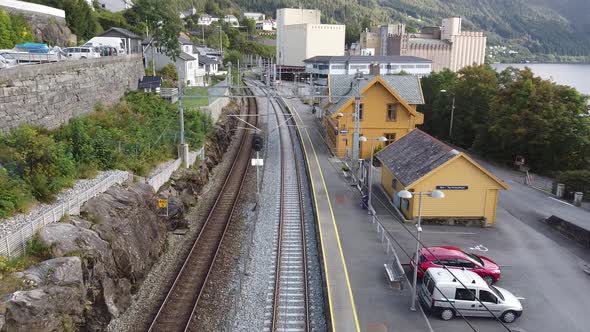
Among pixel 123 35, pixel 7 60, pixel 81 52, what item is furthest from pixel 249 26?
pixel 7 60

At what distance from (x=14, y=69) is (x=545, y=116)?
3565 cm

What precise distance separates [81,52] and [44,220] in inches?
931

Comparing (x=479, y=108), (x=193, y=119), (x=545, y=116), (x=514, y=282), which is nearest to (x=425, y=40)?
(x=479, y=108)

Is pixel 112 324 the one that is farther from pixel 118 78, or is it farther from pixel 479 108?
pixel 479 108

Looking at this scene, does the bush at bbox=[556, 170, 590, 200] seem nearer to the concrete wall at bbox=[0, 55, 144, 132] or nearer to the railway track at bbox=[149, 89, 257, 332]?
the railway track at bbox=[149, 89, 257, 332]

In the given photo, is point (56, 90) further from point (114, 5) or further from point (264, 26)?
point (264, 26)

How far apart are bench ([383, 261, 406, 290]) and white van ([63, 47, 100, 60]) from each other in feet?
86.1

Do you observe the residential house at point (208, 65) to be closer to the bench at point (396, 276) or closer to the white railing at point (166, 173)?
the white railing at point (166, 173)

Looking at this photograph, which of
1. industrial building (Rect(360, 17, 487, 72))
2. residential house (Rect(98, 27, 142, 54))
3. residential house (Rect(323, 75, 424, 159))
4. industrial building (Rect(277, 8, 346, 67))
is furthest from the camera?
industrial building (Rect(360, 17, 487, 72))

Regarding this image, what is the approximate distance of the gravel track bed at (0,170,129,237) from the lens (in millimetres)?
14203

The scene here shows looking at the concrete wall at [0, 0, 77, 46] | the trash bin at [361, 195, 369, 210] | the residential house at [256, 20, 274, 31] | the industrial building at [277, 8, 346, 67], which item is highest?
the residential house at [256, 20, 274, 31]

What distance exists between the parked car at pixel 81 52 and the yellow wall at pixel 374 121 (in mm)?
19261

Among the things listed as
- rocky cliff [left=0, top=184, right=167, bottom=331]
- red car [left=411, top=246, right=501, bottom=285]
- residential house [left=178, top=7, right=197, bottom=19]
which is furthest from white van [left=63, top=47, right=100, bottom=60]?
residential house [left=178, top=7, right=197, bottom=19]

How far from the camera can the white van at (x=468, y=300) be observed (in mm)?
14891
